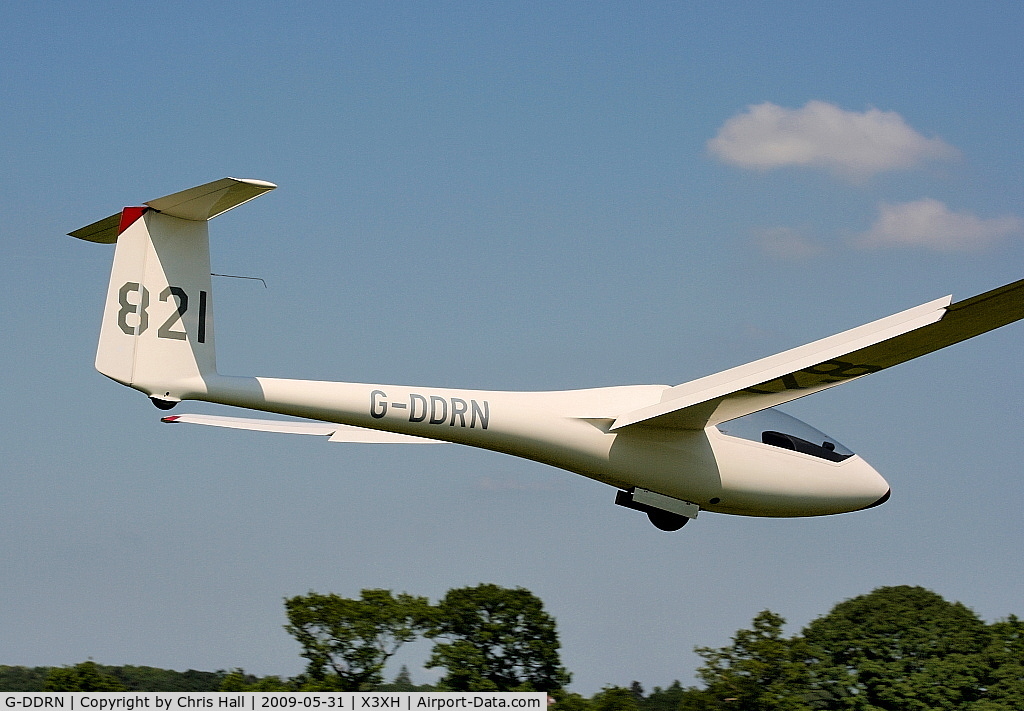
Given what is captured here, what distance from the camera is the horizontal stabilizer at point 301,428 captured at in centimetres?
1698

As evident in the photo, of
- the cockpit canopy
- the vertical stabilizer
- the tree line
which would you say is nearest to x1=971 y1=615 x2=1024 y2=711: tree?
the tree line

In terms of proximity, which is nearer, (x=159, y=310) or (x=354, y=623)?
(x=159, y=310)

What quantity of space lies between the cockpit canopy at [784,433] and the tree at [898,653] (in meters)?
37.4

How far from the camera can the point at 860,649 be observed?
54500 mm

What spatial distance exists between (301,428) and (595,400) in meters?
5.18

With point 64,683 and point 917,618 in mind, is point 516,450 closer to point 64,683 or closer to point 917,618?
point 64,683

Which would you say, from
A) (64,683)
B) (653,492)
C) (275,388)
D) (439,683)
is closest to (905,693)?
(439,683)

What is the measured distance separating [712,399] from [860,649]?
44.8 meters

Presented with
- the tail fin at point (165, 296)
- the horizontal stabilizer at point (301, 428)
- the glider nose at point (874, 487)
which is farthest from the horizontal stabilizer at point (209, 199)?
the glider nose at point (874, 487)

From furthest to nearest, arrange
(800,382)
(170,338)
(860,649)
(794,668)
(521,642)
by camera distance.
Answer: (860,649)
(794,668)
(521,642)
(800,382)
(170,338)

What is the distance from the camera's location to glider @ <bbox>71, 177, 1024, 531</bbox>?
1133 centimetres

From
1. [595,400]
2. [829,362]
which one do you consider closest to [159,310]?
[595,400]

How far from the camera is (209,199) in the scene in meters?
11.3

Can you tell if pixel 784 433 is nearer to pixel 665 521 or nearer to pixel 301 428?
pixel 665 521
